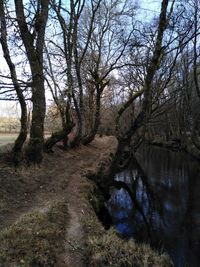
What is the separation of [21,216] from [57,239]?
3.99 ft

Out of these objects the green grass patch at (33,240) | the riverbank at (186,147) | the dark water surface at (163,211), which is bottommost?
the dark water surface at (163,211)

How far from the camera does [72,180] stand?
1164 cm

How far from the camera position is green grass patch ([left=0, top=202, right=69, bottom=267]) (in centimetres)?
503

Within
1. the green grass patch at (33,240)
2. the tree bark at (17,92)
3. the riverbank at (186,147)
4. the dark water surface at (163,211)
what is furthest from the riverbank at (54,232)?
the riverbank at (186,147)

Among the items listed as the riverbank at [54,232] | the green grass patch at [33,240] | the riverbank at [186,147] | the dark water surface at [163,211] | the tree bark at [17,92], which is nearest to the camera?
the green grass patch at [33,240]

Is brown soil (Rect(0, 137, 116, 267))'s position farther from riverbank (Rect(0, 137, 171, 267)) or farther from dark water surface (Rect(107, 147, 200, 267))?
dark water surface (Rect(107, 147, 200, 267))

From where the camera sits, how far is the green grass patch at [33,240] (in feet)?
16.5

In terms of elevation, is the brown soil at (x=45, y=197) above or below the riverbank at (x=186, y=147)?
above

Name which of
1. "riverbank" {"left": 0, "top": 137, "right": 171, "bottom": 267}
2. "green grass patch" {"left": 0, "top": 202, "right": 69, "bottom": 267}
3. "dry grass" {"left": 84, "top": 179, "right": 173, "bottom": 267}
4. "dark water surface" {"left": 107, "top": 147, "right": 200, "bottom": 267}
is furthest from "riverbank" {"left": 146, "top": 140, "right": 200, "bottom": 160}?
"green grass patch" {"left": 0, "top": 202, "right": 69, "bottom": 267}

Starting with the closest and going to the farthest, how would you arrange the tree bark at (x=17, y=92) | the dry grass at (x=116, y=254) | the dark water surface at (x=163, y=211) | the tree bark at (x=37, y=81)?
the dry grass at (x=116, y=254)
the dark water surface at (x=163, y=211)
the tree bark at (x=17, y=92)
the tree bark at (x=37, y=81)

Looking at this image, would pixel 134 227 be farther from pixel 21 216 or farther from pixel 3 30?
pixel 3 30

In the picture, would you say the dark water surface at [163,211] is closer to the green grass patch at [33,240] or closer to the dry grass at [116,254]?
the dry grass at [116,254]

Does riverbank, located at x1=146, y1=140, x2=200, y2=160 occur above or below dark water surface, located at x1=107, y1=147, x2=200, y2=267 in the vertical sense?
above

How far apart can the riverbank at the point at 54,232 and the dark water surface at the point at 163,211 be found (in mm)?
1787
